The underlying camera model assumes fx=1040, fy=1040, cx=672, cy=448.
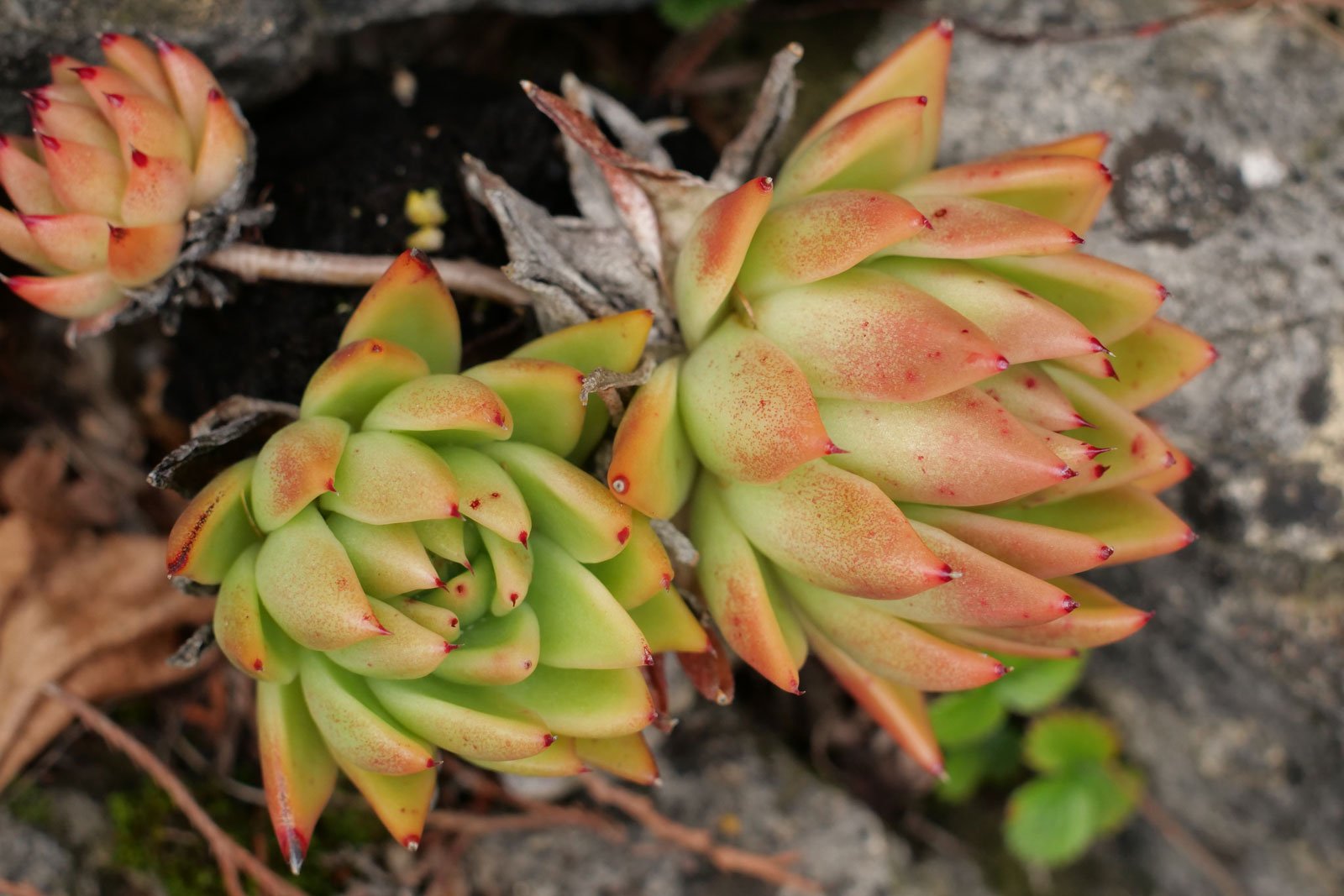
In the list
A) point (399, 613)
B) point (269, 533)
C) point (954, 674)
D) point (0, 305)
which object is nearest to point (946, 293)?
point (954, 674)

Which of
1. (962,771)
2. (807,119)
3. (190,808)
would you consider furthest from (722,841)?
(807,119)

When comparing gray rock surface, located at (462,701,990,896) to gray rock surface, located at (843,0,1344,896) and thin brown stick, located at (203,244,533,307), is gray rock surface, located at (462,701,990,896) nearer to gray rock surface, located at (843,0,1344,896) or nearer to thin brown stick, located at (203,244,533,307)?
gray rock surface, located at (843,0,1344,896)

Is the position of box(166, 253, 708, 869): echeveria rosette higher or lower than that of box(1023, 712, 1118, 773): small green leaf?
higher

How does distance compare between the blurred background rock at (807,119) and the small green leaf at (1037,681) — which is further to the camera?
the small green leaf at (1037,681)

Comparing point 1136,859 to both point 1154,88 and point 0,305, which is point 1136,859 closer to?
point 1154,88

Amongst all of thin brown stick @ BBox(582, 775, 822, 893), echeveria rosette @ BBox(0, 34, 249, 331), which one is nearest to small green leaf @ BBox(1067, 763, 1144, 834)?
thin brown stick @ BBox(582, 775, 822, 893)

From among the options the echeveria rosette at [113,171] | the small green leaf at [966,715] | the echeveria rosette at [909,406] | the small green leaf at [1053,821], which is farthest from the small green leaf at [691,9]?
the small green leaf at [1053,821]

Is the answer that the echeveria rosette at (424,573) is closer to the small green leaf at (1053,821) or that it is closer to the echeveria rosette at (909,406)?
the echeveria rosette at (909,406)
